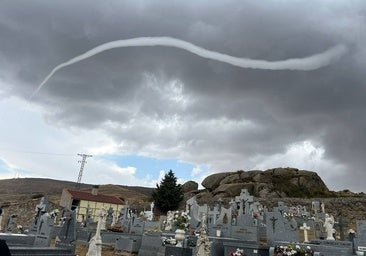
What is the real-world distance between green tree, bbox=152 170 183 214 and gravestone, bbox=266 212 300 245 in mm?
30655

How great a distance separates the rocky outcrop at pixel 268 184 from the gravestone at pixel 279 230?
115ft

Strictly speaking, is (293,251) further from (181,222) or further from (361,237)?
(181,222)

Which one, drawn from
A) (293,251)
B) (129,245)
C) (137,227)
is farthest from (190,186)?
(293,251)

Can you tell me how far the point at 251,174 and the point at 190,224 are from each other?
3834cm

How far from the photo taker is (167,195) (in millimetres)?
45031

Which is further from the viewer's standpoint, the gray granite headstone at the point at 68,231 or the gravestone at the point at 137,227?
the gravestone at the point at 137,227

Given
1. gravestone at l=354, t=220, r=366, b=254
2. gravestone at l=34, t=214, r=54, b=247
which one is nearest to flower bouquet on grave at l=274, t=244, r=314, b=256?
gravestone at l=354, t=220, r=366, b=254

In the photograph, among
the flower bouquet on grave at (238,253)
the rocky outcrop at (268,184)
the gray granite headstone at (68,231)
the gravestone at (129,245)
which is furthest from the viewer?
the rocky outcrop at (268,184)

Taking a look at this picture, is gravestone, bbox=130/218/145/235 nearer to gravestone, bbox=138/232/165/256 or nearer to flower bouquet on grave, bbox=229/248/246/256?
gravestone, bbox=138/232/165/256

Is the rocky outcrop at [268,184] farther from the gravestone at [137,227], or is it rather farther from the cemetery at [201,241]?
the cemetery at [201,241]

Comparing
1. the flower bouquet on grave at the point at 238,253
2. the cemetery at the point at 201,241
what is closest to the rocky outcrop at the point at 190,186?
the cemetery at the point at 201,241

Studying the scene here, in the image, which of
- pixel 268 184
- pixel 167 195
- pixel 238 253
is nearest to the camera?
pixel 238 253

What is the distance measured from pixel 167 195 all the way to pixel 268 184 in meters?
19.6

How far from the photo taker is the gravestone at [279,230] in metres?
14.6
